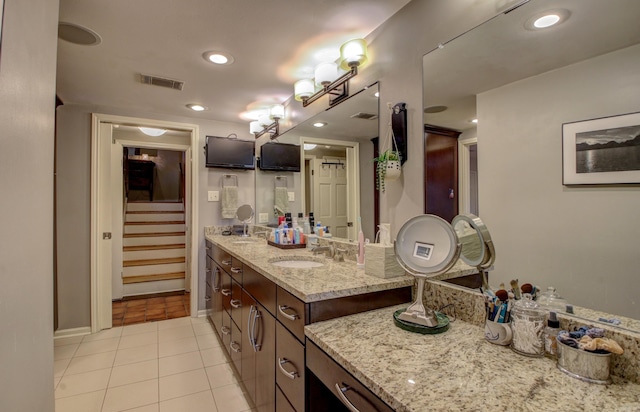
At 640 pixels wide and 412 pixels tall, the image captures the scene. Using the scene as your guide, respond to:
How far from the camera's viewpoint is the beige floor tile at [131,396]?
6.25 feet

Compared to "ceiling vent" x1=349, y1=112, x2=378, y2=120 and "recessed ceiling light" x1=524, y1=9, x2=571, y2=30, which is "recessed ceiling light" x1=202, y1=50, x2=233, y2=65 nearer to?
"ceiling vent" x1=349, y1=112, x2=378, y2=120

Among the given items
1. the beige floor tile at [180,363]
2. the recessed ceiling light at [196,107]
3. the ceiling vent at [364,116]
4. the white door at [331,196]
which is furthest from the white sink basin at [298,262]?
the recessed ceiling light at [196,107]

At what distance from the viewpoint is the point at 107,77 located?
2359 mm

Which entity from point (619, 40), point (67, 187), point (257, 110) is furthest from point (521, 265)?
point (67, 187)

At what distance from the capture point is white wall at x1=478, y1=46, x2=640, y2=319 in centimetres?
81

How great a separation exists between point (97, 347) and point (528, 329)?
331cm

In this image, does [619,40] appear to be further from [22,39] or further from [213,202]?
[213,202]

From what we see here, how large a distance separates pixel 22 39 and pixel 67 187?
2.53 m

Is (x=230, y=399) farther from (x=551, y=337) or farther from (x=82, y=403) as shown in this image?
(x=551, y=337)

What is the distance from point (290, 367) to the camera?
1.24 m

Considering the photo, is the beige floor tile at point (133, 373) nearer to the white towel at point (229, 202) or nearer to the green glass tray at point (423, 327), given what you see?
the white towel at point (229, 202)

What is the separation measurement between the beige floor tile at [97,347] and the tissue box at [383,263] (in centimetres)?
262

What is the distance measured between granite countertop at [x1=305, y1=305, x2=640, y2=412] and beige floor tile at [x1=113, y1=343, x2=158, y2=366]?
7.22 feet

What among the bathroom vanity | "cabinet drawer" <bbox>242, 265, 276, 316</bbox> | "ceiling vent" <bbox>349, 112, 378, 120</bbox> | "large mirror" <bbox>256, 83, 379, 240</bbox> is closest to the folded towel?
"large mirror" <bbox>256, 83, 379, 240</bbox>
